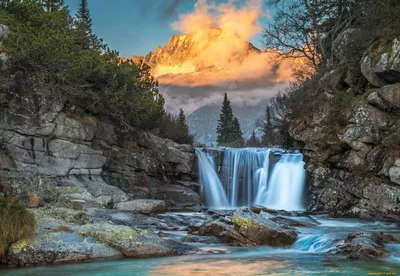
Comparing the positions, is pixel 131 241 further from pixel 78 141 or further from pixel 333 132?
pixel 333 132

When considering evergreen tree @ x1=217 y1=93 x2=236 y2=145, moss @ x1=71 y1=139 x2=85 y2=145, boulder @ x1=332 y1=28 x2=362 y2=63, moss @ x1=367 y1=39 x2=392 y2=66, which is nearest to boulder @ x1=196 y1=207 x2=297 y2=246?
moss @ x1=71 y1=139 x2=85 y2=145

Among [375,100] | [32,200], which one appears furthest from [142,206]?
[375,100]

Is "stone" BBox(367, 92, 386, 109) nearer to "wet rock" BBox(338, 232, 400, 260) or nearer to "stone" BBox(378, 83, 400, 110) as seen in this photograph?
"stone" BBox(378, 83, 400, 110)

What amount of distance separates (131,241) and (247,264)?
9.64 ft

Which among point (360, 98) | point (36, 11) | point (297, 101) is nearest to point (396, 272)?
point (360, 98)

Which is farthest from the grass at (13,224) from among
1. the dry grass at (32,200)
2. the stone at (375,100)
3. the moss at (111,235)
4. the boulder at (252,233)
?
the stone at (375,100)

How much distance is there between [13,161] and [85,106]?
5317 millimetres

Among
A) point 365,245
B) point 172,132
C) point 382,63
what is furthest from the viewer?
point 172,132

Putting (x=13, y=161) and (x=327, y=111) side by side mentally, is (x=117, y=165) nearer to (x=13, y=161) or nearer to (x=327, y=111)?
(x=13, y=161)

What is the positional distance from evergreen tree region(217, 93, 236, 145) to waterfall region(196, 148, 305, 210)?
50922 millimetres

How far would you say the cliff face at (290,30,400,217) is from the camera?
18.9 meters

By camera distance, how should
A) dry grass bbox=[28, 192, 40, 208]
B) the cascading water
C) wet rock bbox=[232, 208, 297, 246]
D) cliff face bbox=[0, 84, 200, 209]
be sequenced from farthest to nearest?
the cascading water → cliff face bbox=[0, 84, 200, 209] → dry grass bbox=[28, 192, 40, 208] → wet rock bbox=[232, 208, 297, 246]

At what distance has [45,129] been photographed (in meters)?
20.9

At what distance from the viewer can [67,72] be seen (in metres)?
21.9
